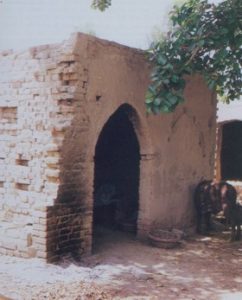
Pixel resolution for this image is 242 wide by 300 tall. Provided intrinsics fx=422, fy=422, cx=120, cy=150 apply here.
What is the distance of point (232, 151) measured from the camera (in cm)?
1480

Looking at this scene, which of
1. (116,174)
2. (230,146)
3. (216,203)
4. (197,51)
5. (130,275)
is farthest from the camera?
(230,146)

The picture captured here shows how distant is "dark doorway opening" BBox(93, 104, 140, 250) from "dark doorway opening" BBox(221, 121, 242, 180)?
593cm

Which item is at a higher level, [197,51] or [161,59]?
[197,51]

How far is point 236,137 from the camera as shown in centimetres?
1480

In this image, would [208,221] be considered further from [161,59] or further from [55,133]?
[55,133]

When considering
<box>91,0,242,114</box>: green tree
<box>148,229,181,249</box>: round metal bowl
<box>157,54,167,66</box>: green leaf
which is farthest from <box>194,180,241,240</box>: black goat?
<box>157,54,167,66</box>: green leaf

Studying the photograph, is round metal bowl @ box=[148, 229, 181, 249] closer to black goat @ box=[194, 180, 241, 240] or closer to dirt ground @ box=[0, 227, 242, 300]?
dirt ground @ box=[0, 227, 242, 300]

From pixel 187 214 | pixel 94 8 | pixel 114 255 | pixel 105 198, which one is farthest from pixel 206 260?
pixel 94 8

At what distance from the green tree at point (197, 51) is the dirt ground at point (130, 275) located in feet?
7.87

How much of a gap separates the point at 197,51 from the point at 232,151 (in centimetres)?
894

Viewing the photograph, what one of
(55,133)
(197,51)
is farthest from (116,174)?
(197,51)

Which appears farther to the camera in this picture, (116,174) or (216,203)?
(116,174)

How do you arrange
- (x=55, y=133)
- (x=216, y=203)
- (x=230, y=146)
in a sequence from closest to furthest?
(x=55, y=133)
(x=216, y=203)
(x=230, y=146)

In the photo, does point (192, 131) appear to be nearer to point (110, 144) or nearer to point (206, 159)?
point (206, 159)
